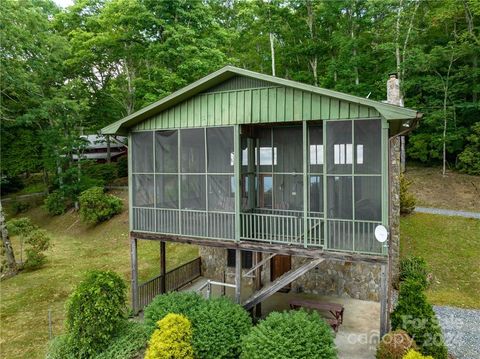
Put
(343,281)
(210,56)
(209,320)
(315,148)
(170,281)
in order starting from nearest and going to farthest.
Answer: (209,320)
(315,148)
(170,281)
(343,281)
(210,56)

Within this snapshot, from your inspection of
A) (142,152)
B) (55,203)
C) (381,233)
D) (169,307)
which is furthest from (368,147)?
(55,203)

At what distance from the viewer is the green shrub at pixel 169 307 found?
836cm

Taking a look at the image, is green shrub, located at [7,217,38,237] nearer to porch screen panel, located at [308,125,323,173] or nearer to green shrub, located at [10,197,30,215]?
green shrub, located at [10,197,30,215]

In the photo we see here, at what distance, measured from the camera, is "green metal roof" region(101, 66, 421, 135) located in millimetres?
7082

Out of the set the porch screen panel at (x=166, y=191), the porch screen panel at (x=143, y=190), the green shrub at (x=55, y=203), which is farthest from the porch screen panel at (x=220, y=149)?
the green shrub at (x=55, y=203)

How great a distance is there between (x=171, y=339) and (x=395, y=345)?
15.6ft

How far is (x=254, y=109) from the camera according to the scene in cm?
877

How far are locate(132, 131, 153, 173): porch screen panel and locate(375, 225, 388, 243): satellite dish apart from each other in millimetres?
6406

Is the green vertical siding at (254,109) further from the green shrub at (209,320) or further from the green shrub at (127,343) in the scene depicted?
the green shrub at (127,343)

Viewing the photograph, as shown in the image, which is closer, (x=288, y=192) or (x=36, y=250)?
(x=288, y=192)

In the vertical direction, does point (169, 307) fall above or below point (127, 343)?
above

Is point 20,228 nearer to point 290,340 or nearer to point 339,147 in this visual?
point 290,340

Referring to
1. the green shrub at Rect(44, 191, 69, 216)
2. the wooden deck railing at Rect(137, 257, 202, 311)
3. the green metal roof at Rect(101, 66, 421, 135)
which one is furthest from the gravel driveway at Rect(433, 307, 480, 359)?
the green shrub at Rect(44, 191, 69, 216)

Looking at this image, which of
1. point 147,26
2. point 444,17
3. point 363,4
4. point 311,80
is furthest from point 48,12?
point 444,17
